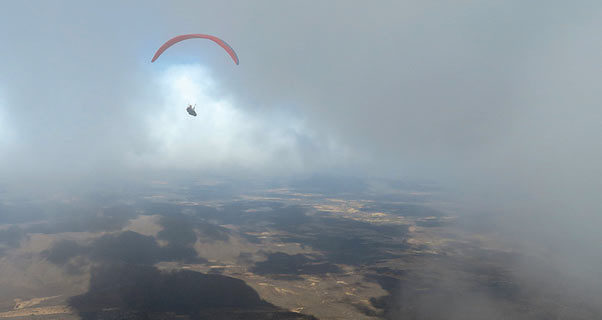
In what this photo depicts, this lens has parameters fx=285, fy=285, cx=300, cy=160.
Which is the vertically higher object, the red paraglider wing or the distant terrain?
the red paraglider wing

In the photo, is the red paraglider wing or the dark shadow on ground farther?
the red paraglider wing

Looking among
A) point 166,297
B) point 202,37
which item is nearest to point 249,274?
point 166,297

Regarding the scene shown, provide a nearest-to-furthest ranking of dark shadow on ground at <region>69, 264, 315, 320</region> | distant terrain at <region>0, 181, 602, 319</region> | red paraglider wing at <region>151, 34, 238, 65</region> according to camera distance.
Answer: dark shadow on ground at <region>69, 264, 315, 320</region>, distant terrain at <region>0, 181, 602, 319</region>, red paraglider wing at <region>151, 34, 238, 65</region>

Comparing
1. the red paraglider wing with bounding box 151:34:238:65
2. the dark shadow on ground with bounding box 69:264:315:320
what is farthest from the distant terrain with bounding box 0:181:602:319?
the red paraglider wing with bounding box 151:34:238:65

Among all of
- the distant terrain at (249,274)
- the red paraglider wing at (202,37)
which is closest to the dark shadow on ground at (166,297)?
the distant terrain at (249,274)

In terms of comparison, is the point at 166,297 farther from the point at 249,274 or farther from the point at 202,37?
the point at 202,37

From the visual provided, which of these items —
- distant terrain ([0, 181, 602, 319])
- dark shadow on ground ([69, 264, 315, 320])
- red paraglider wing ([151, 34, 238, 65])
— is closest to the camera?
dark shadow on ground ([69, 264, 315, 320])

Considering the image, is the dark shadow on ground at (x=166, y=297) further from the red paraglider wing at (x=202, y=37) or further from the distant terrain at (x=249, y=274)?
the red paraglider wing at (x=202, y=37)

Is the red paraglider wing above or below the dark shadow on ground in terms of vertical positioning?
above

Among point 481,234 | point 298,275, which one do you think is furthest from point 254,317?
point 481,234

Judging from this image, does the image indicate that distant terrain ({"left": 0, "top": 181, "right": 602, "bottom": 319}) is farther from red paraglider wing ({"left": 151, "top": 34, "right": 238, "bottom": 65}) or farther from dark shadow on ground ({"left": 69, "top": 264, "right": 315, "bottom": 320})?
red paraglider wing ({"left": 151, "top": 34, "right": 238, "bottom": 65})

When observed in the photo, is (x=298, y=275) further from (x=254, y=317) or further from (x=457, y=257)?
(x=457, y=257)
